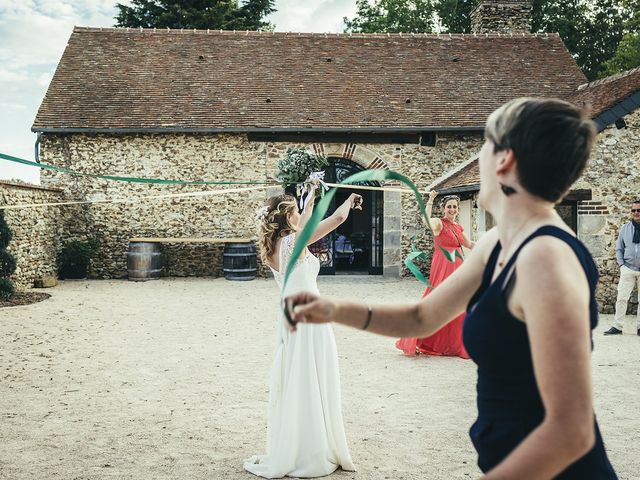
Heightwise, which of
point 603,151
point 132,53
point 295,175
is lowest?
point 295,175

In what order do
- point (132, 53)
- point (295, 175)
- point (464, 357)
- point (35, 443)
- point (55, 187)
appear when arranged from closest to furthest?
point (35, 443)
point (295, 175)
point (464, 357)
point (55, 187)
point (132, 53)

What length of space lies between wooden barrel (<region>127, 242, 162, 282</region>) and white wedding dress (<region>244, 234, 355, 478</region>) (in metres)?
11.8

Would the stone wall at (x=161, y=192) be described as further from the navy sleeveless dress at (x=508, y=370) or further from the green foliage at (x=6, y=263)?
the navy sleeveless dress at (x=508, y=370)

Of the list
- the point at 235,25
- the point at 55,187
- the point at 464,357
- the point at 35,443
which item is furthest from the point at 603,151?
the point at 235,25

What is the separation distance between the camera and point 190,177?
15953mm

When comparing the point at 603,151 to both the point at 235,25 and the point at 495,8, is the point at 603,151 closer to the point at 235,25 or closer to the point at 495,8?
the point at 495,8

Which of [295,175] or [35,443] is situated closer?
[35,443]

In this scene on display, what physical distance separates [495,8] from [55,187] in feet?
45.2

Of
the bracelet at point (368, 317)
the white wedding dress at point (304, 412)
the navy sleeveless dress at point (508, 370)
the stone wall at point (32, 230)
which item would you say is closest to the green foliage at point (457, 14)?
the stone wall at point (32, 230)

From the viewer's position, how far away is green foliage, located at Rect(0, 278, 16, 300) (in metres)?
11.7

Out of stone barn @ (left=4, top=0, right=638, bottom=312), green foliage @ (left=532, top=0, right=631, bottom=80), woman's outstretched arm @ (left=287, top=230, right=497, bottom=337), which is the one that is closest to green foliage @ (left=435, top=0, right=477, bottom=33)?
green foliage @ (left=532, top=0, right=631, bottom=80)

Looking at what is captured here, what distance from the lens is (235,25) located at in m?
27.7

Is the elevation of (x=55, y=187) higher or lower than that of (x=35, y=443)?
higher

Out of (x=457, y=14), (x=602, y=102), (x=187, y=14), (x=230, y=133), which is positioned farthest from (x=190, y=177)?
(x=457, y=14)
